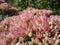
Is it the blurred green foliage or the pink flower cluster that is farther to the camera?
the blurred green foliage

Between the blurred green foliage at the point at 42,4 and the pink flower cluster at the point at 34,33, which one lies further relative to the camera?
Answer: the blurred green foliage at the point at 42,4

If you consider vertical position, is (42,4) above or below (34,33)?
below

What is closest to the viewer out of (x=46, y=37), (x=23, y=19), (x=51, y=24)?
(x=46, y=37)

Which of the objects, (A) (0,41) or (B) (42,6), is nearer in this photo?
(A) (0,41)

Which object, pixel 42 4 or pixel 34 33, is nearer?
pixel 34 33

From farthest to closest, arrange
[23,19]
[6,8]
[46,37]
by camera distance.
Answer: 1. [6,8]
2. [23,19]
3. [46,37]

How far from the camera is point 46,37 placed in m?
3.27

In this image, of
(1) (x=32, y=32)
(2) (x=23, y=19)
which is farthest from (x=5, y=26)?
(1) (x=32, y=32)

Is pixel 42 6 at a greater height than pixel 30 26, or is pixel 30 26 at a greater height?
pixel 30 26

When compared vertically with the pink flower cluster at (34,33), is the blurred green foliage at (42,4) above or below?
below

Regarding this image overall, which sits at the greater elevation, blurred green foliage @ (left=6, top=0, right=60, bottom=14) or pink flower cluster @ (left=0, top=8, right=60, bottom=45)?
pink flower cluster @ (left=0, top=8, right=60, bottom=45)

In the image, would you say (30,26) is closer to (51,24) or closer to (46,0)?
(51,24)

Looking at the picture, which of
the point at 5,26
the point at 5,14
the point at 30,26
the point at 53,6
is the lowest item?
the point at 53,6

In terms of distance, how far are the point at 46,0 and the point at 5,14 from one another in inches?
133
